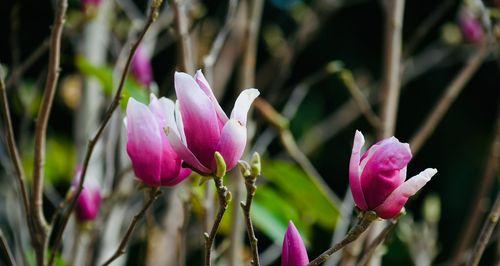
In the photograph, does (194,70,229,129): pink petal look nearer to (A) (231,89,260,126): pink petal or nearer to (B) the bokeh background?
(A) (231,89,260,126): pink petal

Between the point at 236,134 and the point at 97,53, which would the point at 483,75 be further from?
the point at 236,134

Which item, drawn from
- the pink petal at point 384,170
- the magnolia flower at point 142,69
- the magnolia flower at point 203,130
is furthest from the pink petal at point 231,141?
the magnolia flower at point 142,69

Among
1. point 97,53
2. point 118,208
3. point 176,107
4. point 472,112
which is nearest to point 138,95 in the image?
point 118,208

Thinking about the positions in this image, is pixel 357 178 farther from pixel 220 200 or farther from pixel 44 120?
pixel 44 120

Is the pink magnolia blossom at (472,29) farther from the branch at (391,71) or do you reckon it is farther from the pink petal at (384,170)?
the pink petal at (384,170)

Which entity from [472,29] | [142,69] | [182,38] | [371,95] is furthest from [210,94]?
[371,95]

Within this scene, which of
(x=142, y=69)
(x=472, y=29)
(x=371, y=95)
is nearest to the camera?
(x=142, y=69)

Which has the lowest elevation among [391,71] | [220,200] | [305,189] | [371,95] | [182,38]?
[371,95]
